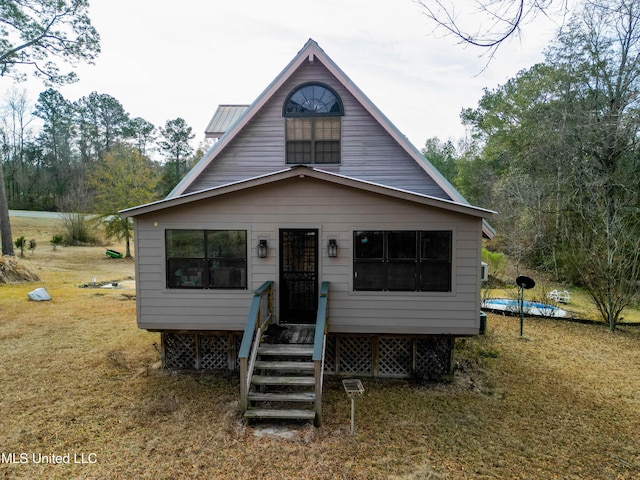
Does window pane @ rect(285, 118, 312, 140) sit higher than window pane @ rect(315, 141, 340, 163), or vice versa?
window pane @ rect(285, 118, 312, 140)

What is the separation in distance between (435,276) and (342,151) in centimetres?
390

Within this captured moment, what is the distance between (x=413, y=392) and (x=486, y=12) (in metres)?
5.75

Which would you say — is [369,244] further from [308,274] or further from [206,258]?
[206,258]

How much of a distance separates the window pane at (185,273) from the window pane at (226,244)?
1.06 feet

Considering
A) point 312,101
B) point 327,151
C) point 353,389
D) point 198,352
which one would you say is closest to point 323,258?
point 353,389

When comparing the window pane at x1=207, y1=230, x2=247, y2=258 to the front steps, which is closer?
the front steps

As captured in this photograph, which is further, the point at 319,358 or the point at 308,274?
the point at 308,274

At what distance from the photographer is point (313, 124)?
9180 millimetres

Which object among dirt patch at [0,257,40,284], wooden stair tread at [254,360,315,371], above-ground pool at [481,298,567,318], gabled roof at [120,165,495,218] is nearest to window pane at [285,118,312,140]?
gabled roof at [120,165,495,218]

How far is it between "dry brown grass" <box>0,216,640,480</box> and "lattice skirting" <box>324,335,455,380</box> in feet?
1.26

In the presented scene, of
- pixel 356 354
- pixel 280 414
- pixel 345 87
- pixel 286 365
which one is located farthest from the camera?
pixel 345 87

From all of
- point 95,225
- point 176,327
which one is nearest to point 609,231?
point 176,327

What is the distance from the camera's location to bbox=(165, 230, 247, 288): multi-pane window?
704cm

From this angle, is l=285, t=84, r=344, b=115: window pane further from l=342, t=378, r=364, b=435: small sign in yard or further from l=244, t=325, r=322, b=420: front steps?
l=342, t=378, r=364, b=435: small sign in yard
